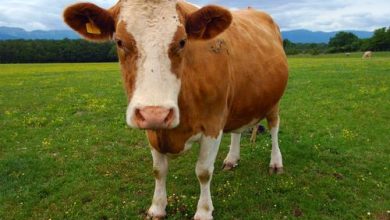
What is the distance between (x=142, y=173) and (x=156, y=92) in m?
4.36

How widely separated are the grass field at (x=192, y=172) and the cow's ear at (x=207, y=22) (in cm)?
281

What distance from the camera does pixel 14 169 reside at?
8.70 meters

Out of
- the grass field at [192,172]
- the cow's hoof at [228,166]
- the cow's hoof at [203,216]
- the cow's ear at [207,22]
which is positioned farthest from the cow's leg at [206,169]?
the cow's hoof at [228,166]

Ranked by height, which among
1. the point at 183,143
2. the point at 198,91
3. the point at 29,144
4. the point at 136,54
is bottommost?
the point at 29,144

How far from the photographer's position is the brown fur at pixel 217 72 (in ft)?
15.7

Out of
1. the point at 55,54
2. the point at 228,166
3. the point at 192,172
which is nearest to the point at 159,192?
the point at 192,172

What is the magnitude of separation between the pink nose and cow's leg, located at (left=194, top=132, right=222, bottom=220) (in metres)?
1.80

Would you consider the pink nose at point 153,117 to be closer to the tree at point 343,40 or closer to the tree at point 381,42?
the tree at point 381,42

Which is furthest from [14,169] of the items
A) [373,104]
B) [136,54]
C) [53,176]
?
[373,104]

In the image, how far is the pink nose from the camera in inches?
159

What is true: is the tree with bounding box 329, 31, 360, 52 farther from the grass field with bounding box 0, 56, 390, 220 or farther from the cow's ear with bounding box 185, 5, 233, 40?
the cow's ear with bounding box 185, 5, 233, 40

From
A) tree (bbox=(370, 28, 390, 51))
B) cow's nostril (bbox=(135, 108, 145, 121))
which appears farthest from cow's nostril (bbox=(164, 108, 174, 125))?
tree (bbox=(370, 28, 390, 51))

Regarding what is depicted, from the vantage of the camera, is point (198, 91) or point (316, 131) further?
point (316, 131)

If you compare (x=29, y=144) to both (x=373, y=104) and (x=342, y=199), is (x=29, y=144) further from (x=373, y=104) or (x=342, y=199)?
(x=373, y=104)
